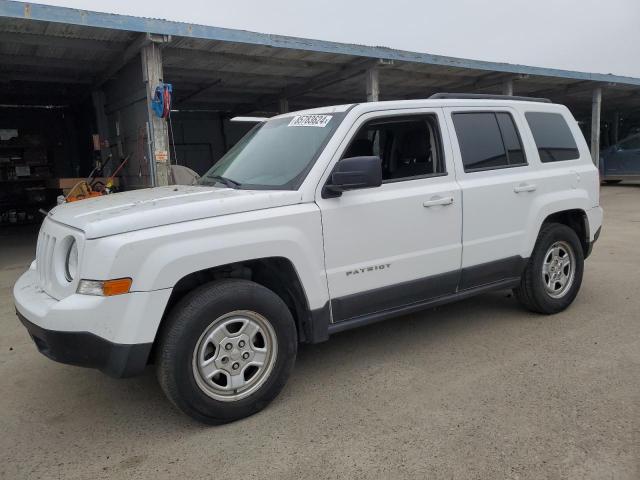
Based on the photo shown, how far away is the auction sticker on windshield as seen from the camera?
362 cm

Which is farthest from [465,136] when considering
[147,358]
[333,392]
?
[147,358]

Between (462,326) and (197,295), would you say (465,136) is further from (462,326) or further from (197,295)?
(197,295)

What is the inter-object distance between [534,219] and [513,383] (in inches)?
64.3

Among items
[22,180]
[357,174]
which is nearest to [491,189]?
[357,174]

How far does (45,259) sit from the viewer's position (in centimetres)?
315

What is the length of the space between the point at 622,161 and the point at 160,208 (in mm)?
20463

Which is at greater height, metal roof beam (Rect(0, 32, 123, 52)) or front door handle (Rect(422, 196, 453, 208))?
metal roof beam (Rect(0, 32, 123, 52))

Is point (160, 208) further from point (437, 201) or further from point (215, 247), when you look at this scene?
point (437, 201)

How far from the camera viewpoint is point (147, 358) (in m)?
2.76

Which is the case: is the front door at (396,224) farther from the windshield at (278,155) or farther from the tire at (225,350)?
the tire at (225,350)

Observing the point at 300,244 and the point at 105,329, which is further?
the point at 300,244

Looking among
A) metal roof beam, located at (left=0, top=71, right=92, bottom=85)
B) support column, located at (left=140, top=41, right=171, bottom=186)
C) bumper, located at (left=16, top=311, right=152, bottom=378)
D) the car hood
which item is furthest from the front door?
metal roof beam, located at (left=0, top=71, right=92, bottom=85)

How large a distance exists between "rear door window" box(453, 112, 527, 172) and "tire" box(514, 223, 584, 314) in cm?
77

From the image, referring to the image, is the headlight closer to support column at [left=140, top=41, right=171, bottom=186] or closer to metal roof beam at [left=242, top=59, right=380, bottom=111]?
support column at [left=140, top=41, right=171, bottom=186]
